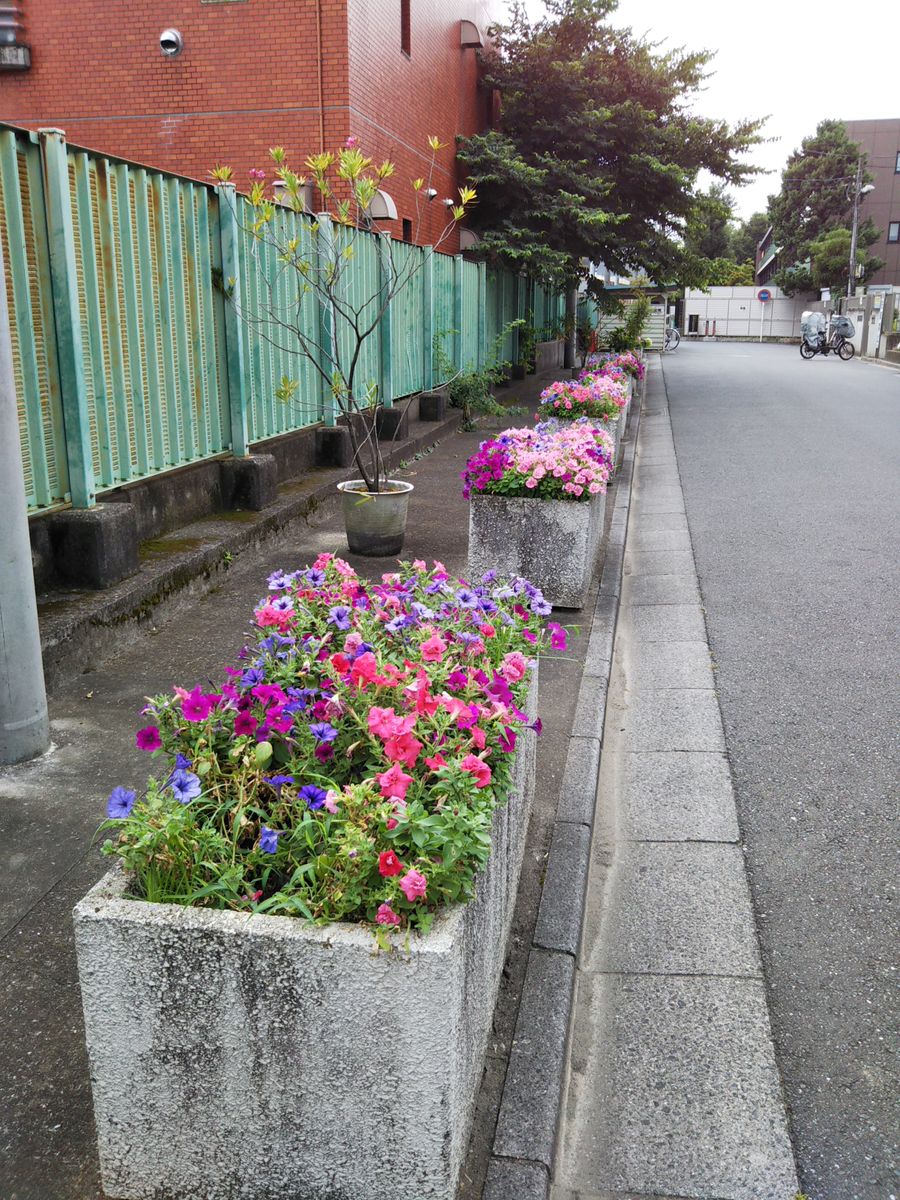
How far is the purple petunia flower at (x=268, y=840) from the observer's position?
214 cm

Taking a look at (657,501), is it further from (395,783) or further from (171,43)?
(171,43)

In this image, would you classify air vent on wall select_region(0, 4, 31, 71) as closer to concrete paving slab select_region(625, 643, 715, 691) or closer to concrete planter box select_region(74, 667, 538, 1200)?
concrete paving slab select_region(625, 643, 715, 691)

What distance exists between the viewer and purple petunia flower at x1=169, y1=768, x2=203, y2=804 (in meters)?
2.19

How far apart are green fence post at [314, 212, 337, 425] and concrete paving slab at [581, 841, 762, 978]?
246 inches

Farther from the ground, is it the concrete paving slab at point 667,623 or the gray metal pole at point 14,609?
the gray metal pole at point 14,609

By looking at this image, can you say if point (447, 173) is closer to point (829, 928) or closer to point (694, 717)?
point (694, 717)

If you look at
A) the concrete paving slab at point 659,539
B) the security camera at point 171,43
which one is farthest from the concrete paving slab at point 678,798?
the security camera at point 171,43

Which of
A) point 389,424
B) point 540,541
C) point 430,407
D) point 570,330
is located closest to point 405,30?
point 430,407

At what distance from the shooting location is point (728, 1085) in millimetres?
2646

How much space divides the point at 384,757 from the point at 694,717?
2991 mm

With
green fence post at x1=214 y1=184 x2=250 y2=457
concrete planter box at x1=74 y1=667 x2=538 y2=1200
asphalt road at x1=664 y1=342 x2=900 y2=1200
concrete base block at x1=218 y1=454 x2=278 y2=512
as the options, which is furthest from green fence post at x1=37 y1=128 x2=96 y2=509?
concrete planter box at x1=74 y1=667 x2=538 y2=1200

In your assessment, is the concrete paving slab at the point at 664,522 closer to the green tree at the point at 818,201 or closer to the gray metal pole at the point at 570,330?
the gray metal pole at the point at 570,330

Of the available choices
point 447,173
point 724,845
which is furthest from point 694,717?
point 447,173

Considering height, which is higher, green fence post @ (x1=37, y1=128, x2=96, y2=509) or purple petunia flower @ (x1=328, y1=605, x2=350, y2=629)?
green fence post @ (x1=37, y1=128, x2=96, y2=509)
